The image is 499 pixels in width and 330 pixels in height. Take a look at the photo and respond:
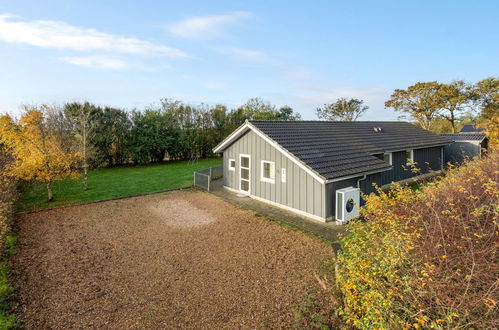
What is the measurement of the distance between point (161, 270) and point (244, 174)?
25.4 feet

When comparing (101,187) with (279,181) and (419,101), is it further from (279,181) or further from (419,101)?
(419,101)

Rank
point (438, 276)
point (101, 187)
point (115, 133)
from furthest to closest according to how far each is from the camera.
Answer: point (115, 133), point (101, 187), point (438, 276)

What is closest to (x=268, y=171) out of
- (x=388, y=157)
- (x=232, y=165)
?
(x=232, y=165)

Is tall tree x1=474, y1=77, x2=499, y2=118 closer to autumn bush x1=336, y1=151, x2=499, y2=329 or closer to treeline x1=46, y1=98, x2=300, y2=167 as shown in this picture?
treeline x1=46, y1=98, x2=300, y2=167

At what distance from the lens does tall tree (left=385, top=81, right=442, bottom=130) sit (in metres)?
35.9

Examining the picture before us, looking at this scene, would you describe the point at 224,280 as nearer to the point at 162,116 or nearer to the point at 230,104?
the point at 162,116

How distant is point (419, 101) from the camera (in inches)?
1484

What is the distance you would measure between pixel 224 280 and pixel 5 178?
11.0 metres

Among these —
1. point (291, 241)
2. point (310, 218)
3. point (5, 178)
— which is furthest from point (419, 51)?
point (5, 178)

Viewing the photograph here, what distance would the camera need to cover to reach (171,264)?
270 inches

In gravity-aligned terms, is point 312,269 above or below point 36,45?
below

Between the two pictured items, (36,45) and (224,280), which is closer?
(224,280)

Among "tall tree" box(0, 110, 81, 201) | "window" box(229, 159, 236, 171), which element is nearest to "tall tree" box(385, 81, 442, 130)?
"window" box(229, 159, 236, 171)

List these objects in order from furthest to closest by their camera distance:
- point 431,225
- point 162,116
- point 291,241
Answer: point 162,116
point 291,241
point 431,225
